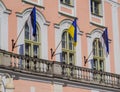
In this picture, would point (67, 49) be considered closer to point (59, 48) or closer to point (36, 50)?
point (59, 48)

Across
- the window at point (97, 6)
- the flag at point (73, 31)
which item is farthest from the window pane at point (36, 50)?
the window at point (97, 6)

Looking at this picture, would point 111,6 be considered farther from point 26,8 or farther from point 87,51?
point 26,8

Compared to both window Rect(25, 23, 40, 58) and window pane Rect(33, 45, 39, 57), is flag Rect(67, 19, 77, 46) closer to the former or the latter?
window Rect(25, 23, 40, 58)

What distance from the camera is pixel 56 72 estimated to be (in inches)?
1003

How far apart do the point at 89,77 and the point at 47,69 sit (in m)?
3.61

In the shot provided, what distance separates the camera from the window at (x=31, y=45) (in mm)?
25969

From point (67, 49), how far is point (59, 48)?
75 centimetres

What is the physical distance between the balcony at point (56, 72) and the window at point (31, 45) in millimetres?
1201

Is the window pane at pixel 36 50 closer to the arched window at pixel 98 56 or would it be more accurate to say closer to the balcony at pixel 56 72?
the balcony at pixel 56 72

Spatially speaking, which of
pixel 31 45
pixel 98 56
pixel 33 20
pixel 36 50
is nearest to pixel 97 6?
pixel 98 56

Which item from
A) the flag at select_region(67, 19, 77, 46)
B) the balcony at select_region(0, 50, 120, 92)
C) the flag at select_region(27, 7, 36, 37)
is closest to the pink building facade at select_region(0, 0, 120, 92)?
the balcony at select_region(0, 50, 120, 92)

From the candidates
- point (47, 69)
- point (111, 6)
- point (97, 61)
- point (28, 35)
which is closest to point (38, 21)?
point (28, 35)

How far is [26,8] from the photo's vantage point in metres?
26.0

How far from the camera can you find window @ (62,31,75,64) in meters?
28.1
